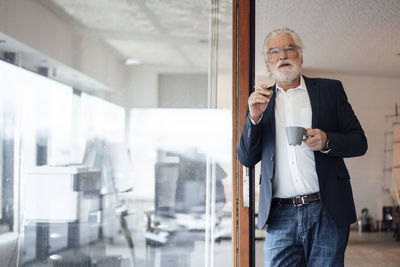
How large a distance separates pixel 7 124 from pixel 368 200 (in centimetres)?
185

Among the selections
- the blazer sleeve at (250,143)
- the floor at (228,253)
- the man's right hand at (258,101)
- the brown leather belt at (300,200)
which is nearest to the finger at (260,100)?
→ the man's right hand at (258,101)

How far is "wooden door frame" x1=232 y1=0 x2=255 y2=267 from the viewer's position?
213 centimetres

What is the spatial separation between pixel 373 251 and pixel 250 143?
0.85 m

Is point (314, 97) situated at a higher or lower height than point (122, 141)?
higher

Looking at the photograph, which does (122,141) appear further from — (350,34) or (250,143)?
(350,34)

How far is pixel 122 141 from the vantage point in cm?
229

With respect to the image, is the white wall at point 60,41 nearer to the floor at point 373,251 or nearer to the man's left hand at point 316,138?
the man's left hand at point 316,138

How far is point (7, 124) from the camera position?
236cm

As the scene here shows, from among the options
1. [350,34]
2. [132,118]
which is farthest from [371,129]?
[132,118]

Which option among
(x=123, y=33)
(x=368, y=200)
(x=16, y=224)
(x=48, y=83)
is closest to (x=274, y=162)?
(x=368, y=200)

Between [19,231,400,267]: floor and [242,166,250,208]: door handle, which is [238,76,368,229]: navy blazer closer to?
[242,166,250,208]: door handle

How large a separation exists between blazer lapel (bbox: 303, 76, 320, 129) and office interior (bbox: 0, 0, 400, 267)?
0.92ft

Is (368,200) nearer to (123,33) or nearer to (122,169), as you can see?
(122,169)

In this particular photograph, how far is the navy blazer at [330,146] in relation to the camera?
5.47 feet
